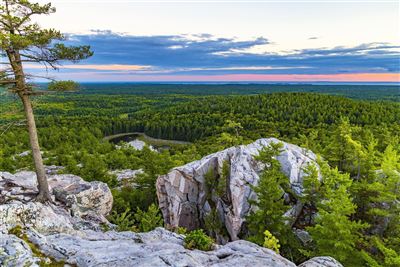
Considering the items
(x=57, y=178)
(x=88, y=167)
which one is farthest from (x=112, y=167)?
(x=57, y=178)

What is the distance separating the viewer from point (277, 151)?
99.6 ft

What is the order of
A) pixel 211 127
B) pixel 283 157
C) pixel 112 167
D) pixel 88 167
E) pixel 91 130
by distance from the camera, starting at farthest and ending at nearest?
Result: pixel 91 130, pixel 211 127, pixel 112 167, pixel 88 167, pixel 283 157

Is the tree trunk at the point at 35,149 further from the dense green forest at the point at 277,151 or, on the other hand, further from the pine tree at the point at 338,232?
the pine tree at the point at 338,232

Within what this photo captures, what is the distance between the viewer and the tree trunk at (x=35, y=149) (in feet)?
60.7

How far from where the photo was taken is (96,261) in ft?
35.1

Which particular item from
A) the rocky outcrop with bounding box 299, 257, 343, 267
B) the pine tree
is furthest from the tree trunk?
the pine tree

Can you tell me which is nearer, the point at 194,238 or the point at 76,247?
the point at 76,247

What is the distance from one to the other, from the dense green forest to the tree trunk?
59 centimetres

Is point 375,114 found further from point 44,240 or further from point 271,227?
point 44,240

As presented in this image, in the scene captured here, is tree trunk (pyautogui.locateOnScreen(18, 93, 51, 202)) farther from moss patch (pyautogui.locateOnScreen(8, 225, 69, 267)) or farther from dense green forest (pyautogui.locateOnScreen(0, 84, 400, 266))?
moss patch (pyautogui.locateOnScreen(8, 225, 69, 267))

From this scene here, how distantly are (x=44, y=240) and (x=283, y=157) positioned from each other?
88.4 ft

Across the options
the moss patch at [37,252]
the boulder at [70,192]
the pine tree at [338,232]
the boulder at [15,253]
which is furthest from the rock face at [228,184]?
the boulder at [15,253]

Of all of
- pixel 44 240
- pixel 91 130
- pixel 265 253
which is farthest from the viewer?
pixel 91 130

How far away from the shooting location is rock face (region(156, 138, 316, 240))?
31578 mm
